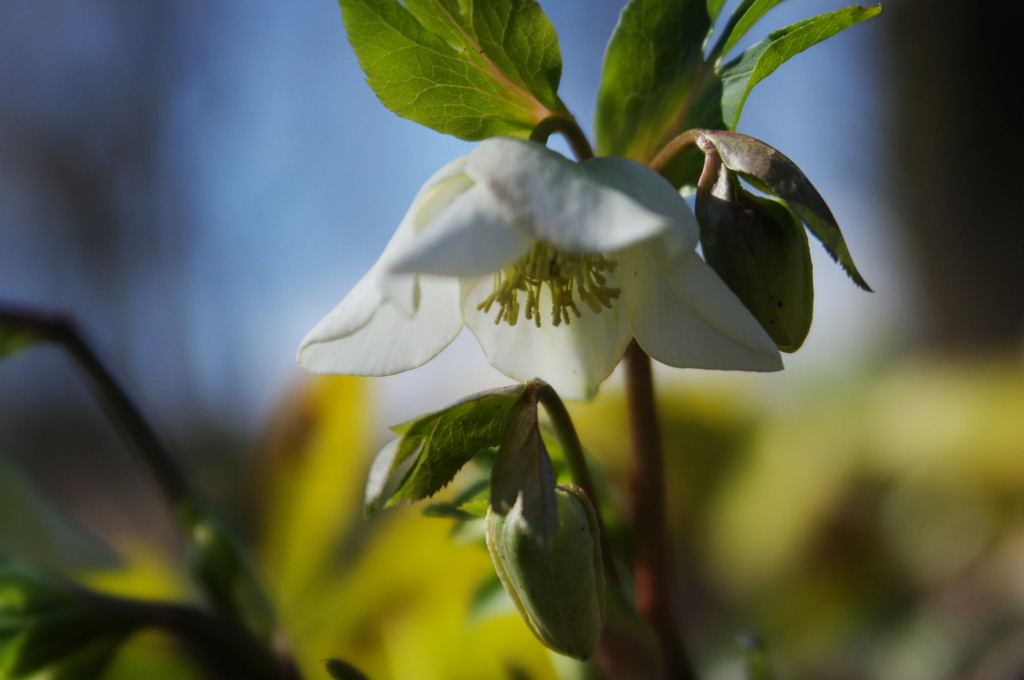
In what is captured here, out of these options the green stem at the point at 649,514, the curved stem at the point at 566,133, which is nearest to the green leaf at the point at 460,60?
the curved stem at the point at 566,133

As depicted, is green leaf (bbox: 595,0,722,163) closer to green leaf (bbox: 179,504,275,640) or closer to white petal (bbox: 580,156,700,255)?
white petal (bbox: 580,156,700,255)

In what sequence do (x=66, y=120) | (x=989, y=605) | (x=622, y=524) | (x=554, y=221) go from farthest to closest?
(x=66, y=120), (x=989, y=605), (x=622, y=524), (x=554, y=221)

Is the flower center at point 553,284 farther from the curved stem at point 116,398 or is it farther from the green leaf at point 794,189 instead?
the curved stem at point 116,398

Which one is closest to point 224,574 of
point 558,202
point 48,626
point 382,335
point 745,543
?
point 48,626

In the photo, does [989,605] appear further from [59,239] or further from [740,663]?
[59,239]

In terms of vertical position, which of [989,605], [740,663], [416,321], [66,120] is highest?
[66,120]

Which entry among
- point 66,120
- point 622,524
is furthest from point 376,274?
point 66,120
